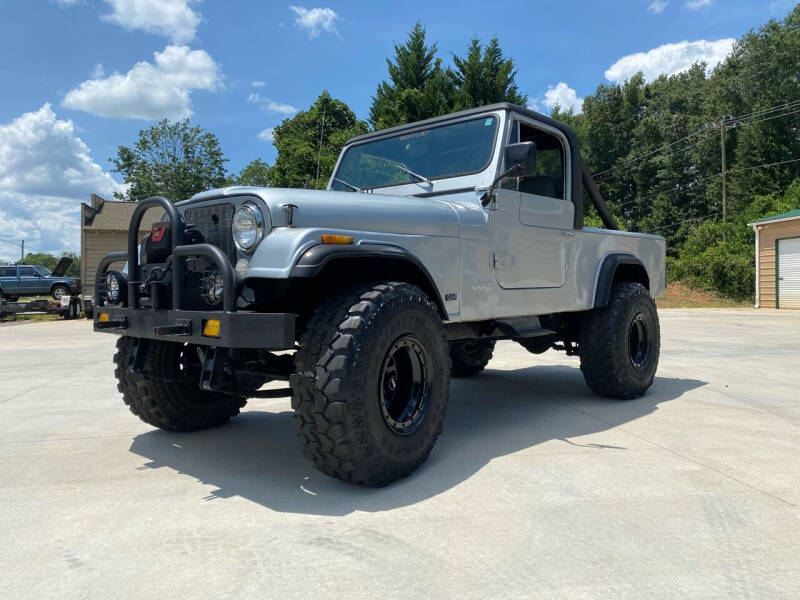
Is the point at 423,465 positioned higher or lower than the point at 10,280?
lower

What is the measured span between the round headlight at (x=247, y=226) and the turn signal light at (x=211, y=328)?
42 cm

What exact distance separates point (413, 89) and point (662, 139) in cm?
A: 2456

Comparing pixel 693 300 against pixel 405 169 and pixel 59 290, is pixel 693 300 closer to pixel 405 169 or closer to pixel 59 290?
pixel 405 169

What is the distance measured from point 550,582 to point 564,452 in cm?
168

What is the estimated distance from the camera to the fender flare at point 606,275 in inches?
203

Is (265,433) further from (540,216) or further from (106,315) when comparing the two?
(540,216)

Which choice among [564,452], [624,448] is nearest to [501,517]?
[564,452]

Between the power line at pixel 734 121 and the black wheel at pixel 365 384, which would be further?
the power line at pixel 734 121

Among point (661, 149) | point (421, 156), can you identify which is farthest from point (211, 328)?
point (661, 149)

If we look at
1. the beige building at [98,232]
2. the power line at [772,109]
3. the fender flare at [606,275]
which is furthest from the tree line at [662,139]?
the fender flare at [606,275]

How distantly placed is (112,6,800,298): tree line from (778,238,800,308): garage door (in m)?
2.85

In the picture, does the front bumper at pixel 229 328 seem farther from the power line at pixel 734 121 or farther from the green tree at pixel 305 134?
the power line at pixel 734 121

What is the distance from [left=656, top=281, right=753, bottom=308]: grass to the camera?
75.7 feet

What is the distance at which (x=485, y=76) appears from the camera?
97.5 ft
